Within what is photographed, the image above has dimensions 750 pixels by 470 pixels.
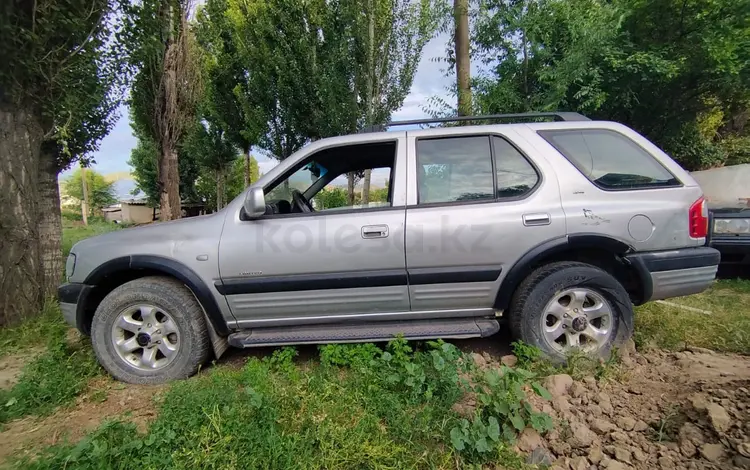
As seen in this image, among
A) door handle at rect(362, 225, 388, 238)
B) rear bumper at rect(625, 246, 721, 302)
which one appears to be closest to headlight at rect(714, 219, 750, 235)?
rear bumper at rect(625, 246, 721, 302)

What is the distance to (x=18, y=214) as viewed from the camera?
4.16 m

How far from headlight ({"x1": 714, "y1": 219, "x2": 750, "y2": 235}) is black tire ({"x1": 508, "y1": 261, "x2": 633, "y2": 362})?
8.54ft

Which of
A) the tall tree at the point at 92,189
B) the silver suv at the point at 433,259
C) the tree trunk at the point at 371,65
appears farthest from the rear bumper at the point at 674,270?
the tall tree at the point at 92,189

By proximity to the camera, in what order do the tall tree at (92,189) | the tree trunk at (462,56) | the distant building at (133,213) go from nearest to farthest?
the tree trunk at (462,56), the distant building at (133,213), the tall tree at (92,189)

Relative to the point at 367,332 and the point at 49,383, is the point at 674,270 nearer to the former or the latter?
the point at 367,332

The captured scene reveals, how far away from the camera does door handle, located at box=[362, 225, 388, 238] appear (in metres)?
2.83

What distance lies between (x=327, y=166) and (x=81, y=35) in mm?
3383

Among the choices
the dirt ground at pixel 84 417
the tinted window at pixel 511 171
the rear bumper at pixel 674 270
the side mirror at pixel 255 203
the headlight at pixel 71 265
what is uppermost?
the tinted window at pixel 511 171

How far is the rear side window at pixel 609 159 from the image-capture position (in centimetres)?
295

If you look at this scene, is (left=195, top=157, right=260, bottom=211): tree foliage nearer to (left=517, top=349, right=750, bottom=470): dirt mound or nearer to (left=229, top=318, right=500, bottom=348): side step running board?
(left=229, top=318, right=500, bottom=348): side step running board

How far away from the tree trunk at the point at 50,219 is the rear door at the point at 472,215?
482cm

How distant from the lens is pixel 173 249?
2.92m

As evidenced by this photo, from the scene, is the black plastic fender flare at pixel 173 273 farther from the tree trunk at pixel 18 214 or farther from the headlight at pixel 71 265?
the tree trunk at pixel 18 214

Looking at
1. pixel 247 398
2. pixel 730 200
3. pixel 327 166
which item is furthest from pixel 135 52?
pixel 730 200
